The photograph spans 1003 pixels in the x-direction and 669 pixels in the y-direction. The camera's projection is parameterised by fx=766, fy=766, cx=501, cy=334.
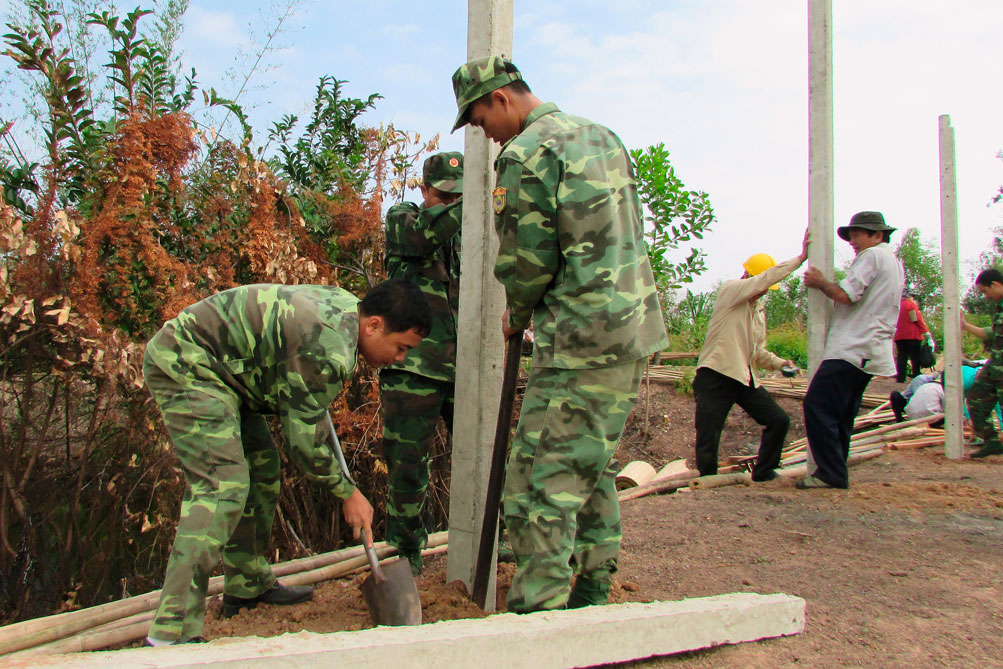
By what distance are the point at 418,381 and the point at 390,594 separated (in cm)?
104

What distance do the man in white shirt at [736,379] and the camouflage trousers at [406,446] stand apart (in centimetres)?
278

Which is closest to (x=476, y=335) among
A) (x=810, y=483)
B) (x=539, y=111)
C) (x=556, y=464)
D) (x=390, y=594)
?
(x=556, y=464)

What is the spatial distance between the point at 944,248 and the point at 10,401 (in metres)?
7.00

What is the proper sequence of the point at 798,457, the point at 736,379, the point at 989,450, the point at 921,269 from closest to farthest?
1. the point at 736,379
2. the point at 989,450
3. the point at 798,457
4. the point at 921,269

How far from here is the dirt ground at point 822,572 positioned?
2.52 meters

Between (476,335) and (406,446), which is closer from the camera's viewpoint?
(476,335)

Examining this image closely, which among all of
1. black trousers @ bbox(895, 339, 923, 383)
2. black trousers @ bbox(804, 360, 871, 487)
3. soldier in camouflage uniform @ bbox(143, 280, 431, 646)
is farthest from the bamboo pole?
black trousers @ bbox(895, 339, 923, 383)

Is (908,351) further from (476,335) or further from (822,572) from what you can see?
(476,335)

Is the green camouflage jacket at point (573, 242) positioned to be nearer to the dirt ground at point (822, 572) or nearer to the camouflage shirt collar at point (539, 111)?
the camouflage shirt collar at point (539, 111)

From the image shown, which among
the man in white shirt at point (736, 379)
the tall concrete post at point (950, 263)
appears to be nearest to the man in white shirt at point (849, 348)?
the man in white shirt at point (736, 379)

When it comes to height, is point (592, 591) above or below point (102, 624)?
above

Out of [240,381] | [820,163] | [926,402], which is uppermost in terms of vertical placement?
[820,163]

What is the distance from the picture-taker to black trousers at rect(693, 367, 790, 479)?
5641 millimetres

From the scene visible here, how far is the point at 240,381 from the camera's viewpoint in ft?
9.03
